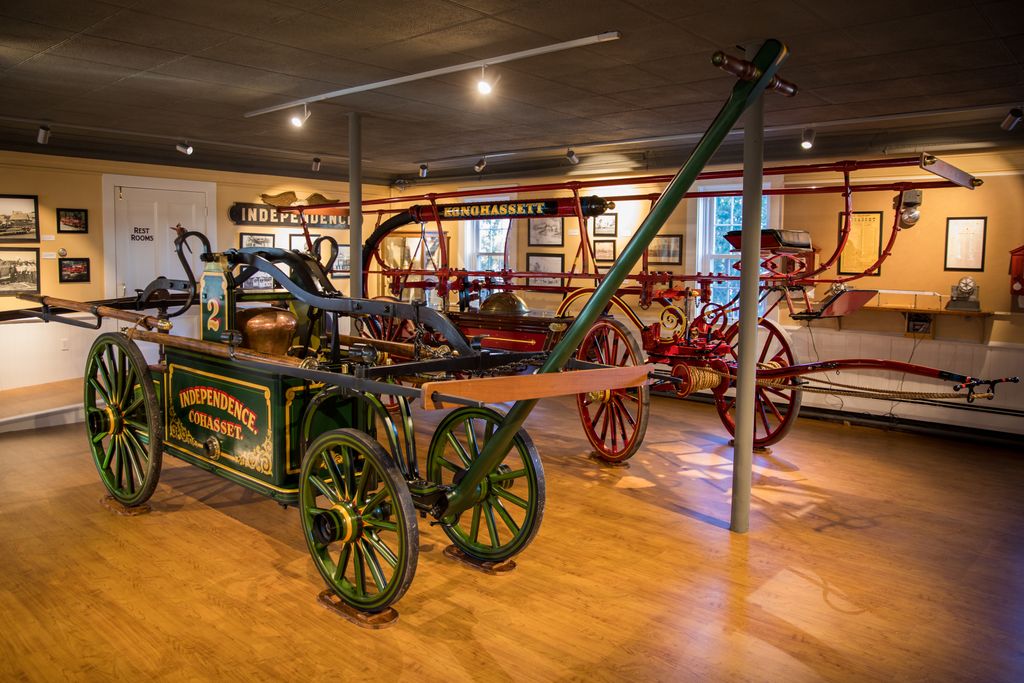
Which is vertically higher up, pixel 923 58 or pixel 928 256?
pixel 923 58

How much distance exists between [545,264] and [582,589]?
6.93m

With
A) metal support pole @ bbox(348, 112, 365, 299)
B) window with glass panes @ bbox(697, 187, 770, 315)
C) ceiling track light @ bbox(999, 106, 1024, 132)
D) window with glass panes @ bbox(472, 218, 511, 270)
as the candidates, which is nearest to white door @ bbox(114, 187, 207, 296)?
metal support pole @ bbox(348, 112, 365, 299)

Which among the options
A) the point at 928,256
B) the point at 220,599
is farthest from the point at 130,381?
the point at 928,256

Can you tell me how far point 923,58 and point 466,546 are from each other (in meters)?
3.93

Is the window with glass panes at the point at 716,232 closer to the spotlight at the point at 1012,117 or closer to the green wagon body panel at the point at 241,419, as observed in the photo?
the spotlight at the point at 1012,117

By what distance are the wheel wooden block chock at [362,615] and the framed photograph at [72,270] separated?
22.5 ft

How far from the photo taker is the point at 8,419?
22.4 feet

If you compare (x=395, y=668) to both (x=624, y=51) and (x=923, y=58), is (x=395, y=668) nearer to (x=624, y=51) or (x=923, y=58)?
(x=624, y=51)

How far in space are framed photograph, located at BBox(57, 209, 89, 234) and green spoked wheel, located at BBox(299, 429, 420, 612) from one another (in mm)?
6709

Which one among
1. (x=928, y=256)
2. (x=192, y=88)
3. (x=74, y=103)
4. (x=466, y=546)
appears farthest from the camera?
(x=928, y=256)

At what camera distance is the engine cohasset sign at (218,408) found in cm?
405

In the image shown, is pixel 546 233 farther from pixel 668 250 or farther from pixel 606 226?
pixel 668 250

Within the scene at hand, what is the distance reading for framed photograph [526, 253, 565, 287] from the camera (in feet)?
33.6

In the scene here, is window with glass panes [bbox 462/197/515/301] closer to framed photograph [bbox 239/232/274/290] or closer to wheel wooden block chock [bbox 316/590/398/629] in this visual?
framed photograph [bbox 239/232/274/290]
